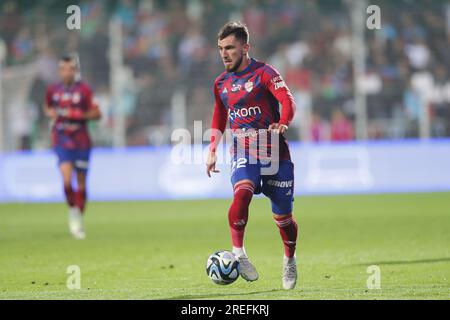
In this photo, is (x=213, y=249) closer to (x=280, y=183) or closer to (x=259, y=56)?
(x=280, y=183)

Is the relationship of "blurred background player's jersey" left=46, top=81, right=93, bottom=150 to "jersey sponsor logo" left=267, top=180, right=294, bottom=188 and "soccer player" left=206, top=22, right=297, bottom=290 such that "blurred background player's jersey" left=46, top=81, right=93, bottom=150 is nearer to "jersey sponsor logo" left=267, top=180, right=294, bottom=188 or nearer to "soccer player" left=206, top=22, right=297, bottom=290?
"soccer player" left=206, top=22, right=297, bottom=290

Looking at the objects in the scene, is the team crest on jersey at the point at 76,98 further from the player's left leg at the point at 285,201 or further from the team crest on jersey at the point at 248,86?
the player's left leg at the point at 285,201

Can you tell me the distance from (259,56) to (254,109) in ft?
52.3

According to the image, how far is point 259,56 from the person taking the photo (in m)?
24.4

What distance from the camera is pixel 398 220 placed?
1591cm

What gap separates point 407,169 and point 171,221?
24.7 ft

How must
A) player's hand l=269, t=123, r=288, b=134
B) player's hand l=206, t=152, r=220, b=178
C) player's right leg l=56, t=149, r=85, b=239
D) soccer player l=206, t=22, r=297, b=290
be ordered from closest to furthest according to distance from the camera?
player's hand l=269, t=123, r=288, b=134, soccer player l=206, t=22, r=297, b=290, player's hand l=206, t=152, r=220, b=178, player's right leg l=56, t=149, r=85, b=239

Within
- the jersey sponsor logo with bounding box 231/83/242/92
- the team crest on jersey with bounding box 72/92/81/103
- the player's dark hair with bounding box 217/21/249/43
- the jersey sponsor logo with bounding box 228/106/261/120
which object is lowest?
the jersey sponsor logo with bounding box 228/106/261/120

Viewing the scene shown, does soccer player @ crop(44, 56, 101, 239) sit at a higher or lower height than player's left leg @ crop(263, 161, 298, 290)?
higher

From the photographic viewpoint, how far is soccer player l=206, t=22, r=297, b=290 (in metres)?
8.46

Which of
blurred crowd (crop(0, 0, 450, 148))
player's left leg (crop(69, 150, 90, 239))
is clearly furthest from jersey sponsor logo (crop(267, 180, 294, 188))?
blurred crowd (crop(0, 0, 450, 148))

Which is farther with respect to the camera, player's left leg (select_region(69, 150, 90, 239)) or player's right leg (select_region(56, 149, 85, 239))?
player's left leg (select_region(69, 150, 90, 239))
